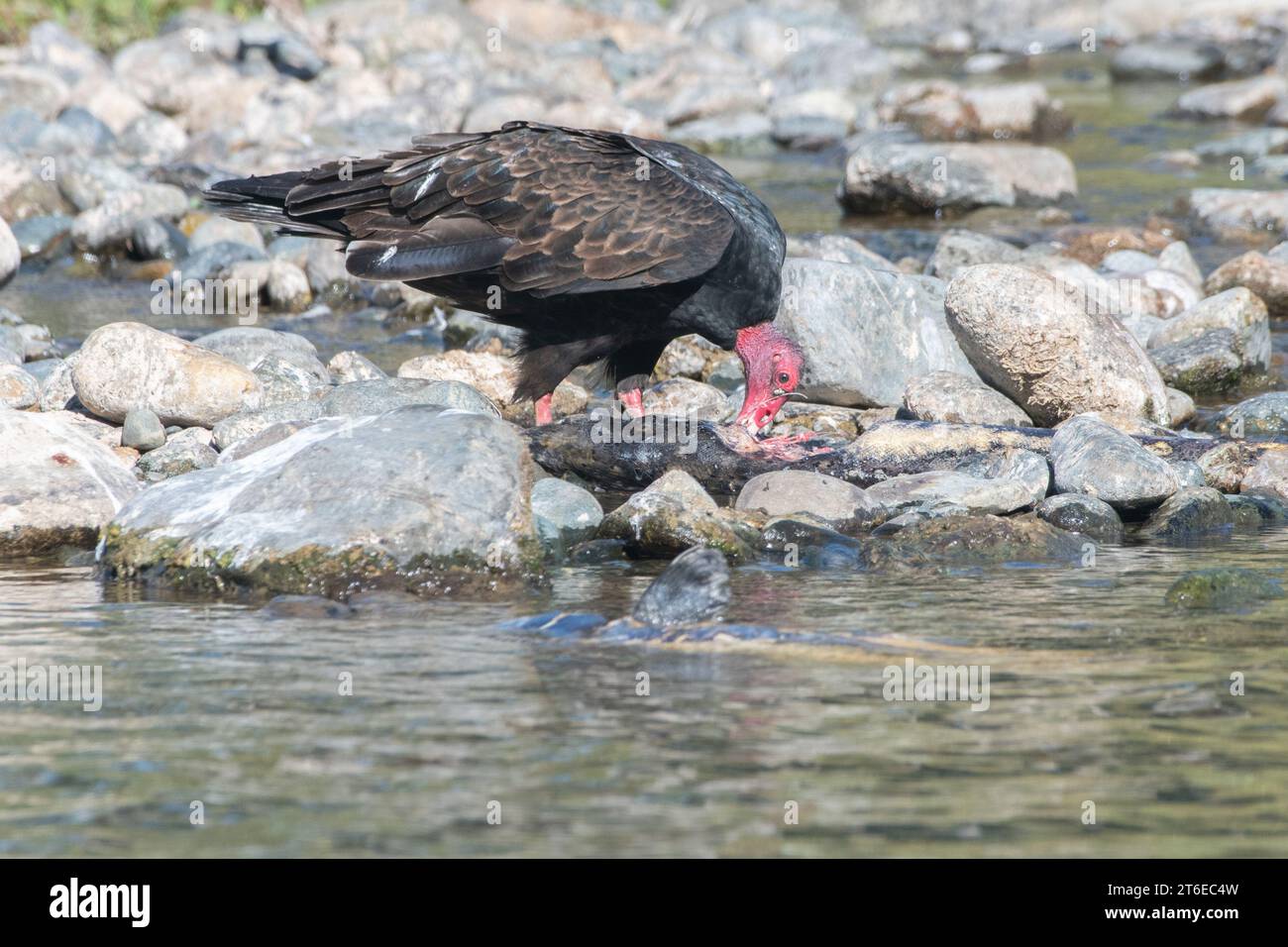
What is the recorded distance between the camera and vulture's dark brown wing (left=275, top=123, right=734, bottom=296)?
7.53m

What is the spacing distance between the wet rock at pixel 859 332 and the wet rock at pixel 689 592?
3656mm

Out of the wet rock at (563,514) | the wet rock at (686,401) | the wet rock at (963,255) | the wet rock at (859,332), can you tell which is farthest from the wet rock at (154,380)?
the wet rock at (963,255)

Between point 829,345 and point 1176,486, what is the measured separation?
2.34m

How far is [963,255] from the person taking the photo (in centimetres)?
1205

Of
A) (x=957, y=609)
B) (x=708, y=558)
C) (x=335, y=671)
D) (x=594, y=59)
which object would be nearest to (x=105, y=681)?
(x=335, y=671)

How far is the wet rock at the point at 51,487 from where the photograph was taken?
267 inches

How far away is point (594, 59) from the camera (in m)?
23.6

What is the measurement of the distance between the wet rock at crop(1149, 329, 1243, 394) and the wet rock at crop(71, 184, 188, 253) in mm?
8675

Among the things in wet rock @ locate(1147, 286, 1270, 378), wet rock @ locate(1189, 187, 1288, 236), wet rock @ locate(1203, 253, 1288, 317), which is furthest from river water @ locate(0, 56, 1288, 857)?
wet rock @ locate(1189, 187, 1288, 236)

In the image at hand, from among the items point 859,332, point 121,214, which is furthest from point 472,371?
point 121,214

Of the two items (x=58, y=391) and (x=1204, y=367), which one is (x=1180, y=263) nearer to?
(x=1204, y=367)

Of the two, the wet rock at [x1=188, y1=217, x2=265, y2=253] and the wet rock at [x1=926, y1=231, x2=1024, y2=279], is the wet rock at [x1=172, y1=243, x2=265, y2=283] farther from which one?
the wet rock at [x1=926, y1=231, x2=1024, y2=279]

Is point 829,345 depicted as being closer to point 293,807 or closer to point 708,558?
point 708,558

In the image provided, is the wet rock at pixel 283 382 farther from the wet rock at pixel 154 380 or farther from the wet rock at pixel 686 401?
the wet rock at pixel 686 401
